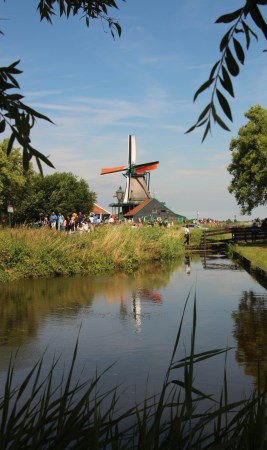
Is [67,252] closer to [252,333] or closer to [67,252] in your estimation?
[67,252]

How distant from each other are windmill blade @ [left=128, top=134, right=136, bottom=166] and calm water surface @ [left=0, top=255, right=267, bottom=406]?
57.1 metres

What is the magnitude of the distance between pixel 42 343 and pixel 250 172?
3251 centimetres

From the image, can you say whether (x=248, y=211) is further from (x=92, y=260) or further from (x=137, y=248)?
(x=92, y=260)

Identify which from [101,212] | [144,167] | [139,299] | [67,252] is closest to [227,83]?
[139,299]

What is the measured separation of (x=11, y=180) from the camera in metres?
52.5

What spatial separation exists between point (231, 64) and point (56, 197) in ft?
191

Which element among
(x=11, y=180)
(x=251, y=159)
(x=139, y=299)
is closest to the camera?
(x=139, y=299)

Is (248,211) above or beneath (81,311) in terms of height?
above

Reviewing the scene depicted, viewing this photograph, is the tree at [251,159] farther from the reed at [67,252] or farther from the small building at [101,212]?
the small building at [101,212]

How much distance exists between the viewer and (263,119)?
3966 centimetres

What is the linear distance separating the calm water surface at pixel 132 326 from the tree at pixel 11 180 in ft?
111

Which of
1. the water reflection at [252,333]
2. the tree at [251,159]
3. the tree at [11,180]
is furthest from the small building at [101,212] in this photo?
the water reflection at [252,333]

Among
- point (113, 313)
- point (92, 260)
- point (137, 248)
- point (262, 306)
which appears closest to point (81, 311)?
point (113, 313)

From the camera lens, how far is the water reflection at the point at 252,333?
7590mm
